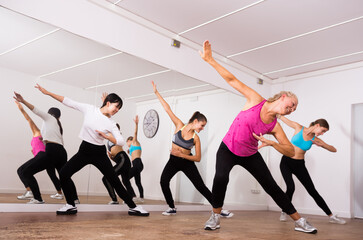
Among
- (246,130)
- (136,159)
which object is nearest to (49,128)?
(136,159)

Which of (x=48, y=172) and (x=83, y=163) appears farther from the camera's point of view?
(x=48, y=172)

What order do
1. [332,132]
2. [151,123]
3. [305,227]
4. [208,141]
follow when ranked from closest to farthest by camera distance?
1. [305,227]
2. [151,123]
3. [208,141]
4. [332,132]

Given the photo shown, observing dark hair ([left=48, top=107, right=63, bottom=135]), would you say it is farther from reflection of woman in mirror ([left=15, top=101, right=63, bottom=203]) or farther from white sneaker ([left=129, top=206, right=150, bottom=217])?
white sneaker ([left=129, top=206, right=150, bottom=217])

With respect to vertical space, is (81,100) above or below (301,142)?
above

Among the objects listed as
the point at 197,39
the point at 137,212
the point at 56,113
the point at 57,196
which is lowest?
the point at 137,212

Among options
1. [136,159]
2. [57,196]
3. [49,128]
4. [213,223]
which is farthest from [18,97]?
[213,223]

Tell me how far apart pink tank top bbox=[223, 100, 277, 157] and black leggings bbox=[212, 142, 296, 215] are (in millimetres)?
61

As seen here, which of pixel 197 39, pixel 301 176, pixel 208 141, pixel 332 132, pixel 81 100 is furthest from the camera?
pixel 332 132

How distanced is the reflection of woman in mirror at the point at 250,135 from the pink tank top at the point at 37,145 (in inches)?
74.6

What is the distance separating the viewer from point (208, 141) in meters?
6.10

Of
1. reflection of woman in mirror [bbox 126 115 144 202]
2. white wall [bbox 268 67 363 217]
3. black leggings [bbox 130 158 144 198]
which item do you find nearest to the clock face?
reflection of woman in mirror [bbox 126 115 144 202]

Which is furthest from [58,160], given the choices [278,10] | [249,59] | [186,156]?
[249,59]

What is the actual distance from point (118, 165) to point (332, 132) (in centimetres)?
407

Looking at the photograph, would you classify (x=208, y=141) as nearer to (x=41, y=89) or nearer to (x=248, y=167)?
(x=248, y=167)
